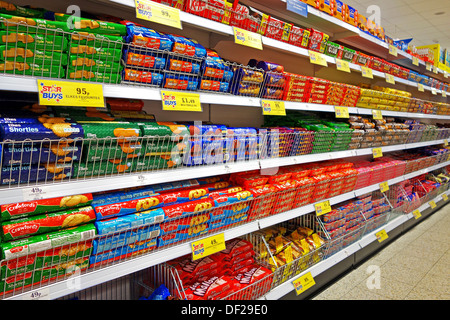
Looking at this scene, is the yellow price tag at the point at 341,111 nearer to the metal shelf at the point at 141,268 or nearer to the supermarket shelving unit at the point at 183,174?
the supermarket shelving unit at the point at 183,174

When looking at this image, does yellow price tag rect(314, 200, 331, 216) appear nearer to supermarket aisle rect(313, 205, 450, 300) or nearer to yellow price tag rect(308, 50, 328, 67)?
supermarket aisle rect(313, 205, 450, 300)

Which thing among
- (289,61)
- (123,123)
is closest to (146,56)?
(123,123)

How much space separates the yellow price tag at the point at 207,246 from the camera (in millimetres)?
1472

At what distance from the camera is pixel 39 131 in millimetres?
1039

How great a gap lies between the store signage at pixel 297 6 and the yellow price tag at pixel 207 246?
4.72ft

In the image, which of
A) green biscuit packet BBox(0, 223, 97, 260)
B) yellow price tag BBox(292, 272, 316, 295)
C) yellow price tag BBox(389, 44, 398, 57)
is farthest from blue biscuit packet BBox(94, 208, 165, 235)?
yellow price tag BBox(389, 44, 398, 57)

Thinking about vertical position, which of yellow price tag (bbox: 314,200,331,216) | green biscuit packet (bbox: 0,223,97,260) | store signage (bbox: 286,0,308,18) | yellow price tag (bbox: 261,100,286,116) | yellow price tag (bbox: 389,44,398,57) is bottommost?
yellow price tag (bbox: 314,200,331,216)

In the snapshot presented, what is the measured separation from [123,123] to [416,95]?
201 inches

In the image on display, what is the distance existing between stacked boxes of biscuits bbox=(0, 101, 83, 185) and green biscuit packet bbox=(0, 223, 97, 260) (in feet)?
0.64

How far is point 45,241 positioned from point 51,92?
502 mm

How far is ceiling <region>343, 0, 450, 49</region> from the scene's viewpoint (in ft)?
16.4

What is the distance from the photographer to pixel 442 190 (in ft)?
15.4

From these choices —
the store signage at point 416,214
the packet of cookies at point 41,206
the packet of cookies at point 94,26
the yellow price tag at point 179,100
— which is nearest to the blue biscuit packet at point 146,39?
the packet of cookies at point 94,26

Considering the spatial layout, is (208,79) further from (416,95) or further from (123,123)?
(416,95)
